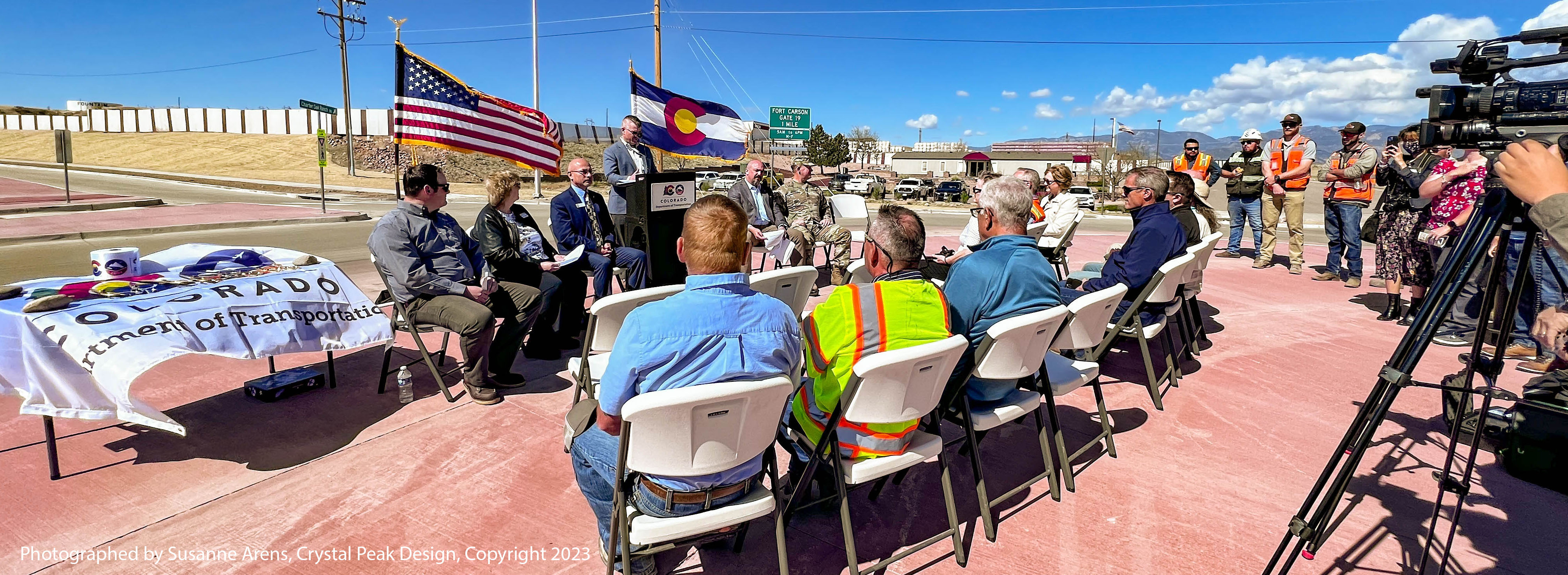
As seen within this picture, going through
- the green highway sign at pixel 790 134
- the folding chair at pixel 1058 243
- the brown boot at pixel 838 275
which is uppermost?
the green highway sign at pixel 790 134

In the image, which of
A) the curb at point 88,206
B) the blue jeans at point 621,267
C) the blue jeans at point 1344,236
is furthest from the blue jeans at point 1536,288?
the curb at point 88,206

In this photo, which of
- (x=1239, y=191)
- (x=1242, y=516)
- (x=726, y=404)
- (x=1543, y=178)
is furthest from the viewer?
(x=1239, y=191)

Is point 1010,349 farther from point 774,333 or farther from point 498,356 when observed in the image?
point 498,356

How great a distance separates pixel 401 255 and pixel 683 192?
261 cm

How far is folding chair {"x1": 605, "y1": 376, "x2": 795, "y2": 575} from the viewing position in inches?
73.1

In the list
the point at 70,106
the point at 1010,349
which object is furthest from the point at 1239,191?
the point at 70,106

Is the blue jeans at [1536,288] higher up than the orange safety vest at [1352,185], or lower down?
lower down

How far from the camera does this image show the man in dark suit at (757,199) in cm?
777

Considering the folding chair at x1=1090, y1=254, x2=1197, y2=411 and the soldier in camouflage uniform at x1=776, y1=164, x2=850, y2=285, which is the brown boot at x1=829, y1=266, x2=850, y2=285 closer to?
the soldier in camouflage uniform at x1=776, y1=164, x2=850, y2=285

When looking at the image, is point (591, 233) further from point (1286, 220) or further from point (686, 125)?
point (1286, 220)

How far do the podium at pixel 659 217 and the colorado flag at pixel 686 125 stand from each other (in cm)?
307

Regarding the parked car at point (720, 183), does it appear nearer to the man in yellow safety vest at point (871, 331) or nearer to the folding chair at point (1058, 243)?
the folding chair at point (1058, 243)

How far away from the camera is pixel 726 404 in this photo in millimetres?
1910

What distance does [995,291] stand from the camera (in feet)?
9.69
